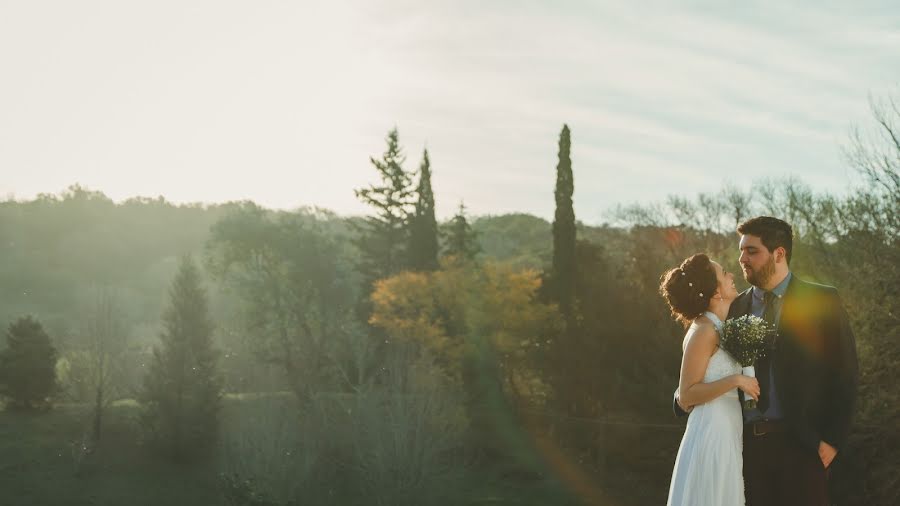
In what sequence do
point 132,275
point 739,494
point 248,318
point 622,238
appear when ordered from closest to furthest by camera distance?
point 739,494 → point 248,318 → point 622,238 → point 132,275

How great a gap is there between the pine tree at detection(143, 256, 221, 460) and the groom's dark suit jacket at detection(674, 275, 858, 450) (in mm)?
32278

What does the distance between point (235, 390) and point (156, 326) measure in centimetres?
1896

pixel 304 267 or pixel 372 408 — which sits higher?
pixel 304 267

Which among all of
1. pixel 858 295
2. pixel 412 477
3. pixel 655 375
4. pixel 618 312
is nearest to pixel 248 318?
pixel 618 312

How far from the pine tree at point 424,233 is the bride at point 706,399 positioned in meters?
37.4

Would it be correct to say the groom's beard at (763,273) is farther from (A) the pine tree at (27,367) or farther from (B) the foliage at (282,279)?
(B) the foliage at (282,279)

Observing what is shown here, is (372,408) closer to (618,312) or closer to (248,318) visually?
(618,312)

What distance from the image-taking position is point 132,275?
246ft

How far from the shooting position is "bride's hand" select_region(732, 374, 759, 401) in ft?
15.3

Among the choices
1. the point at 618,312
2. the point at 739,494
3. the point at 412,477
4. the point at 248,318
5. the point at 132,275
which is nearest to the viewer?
the point at 739,494

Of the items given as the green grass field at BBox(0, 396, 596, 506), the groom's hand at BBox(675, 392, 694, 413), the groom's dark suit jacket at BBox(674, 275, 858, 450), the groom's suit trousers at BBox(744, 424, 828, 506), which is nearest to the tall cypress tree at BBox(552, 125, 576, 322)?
the green grass field at BBox(0, 396, 596, 506)

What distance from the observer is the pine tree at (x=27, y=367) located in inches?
1404

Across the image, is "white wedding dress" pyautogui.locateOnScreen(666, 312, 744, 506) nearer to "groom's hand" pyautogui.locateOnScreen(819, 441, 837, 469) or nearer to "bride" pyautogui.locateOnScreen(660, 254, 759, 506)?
"bride" pyautogui.locateOnScreen(660, 254, 759, 506)

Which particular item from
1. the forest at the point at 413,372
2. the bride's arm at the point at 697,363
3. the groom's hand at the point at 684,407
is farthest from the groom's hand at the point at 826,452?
the forest at the point at 413,372
